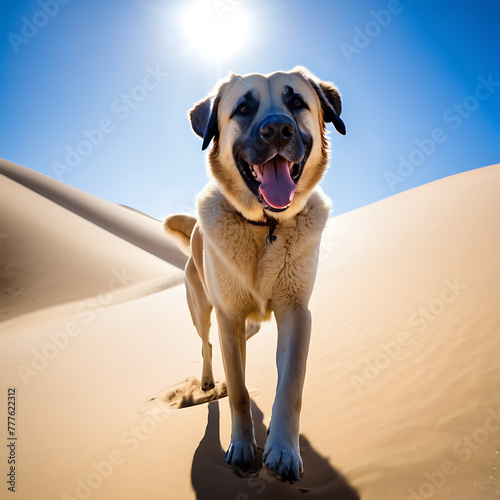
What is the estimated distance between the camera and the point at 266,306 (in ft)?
6.88

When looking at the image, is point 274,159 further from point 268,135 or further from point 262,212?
point 262,212

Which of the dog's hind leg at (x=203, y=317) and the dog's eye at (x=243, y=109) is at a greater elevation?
the dog's eye at (x=243, y=109)

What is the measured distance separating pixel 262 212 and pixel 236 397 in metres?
1.14

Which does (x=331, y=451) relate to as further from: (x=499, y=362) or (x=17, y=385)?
(x=17, y=385)

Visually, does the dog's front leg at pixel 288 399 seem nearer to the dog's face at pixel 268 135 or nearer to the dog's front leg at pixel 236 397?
the dog's front leg at pixel 236 397

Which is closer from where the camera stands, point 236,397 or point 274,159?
point 236,397

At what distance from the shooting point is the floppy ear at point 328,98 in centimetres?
238

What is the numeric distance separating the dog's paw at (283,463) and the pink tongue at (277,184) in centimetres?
126

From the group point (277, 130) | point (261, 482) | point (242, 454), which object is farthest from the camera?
point (277, 130)

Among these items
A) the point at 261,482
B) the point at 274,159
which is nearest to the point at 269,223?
the point at 274,159

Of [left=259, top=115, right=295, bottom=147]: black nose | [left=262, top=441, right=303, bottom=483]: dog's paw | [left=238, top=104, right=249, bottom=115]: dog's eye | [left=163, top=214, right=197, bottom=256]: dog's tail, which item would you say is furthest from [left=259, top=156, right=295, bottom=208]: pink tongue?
[left=163, top=214, right=197, bottom=256]: dog's tail

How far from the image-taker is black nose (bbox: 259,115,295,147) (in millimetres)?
1853

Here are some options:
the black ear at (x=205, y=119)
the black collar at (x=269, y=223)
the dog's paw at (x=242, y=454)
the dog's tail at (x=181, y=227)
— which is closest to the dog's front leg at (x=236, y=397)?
the dog's paw at (x=242, y=454)

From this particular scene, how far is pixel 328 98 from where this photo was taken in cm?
247
